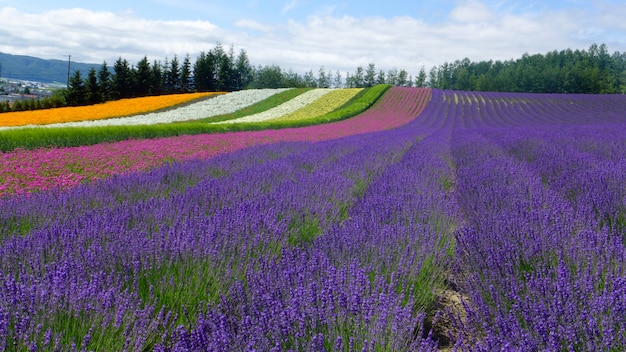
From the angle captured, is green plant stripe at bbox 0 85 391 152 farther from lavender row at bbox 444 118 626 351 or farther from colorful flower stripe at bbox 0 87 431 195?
lavender row at bbox 444 118 626 351

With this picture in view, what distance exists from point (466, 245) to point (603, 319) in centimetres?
134

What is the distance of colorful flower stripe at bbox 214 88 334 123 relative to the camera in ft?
90.1

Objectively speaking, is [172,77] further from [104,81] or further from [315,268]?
[315,268]

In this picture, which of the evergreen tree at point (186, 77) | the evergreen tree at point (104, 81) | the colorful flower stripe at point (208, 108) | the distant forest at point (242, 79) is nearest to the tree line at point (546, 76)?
the distant forest at point (242, 79)

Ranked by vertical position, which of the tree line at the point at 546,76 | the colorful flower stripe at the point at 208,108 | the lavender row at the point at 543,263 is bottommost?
the lavender row at the point at 543,263

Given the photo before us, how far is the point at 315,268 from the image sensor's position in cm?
220

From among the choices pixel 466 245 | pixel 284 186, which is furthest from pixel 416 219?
pixel 284 186

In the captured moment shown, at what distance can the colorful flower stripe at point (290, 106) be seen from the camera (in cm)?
2747

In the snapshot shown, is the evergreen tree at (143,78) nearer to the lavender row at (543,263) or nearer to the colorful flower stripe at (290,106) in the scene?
the colorful flower stripe at (290,106)

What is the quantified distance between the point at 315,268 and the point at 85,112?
89.1ft

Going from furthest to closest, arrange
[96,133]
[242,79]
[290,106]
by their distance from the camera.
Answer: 1. [242,79]
2. [290,106]
3. [96,133]

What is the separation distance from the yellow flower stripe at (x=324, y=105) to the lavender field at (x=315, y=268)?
23.1 metres

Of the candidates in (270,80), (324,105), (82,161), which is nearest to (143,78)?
(324,105)

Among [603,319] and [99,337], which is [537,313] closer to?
[603,319]
